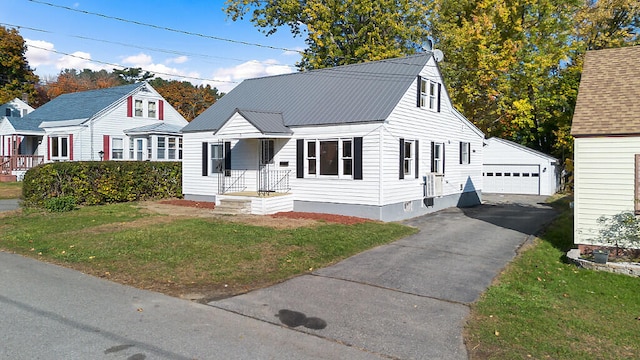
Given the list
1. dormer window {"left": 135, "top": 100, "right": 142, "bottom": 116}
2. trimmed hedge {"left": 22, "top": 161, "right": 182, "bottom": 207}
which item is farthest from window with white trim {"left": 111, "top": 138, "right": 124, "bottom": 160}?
trimmed hedge {"left": 22, "top": 161, "right": 182, "bottom": 207}

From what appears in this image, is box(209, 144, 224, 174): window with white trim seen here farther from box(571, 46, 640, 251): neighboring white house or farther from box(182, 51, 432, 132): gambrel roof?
box(571, 46, 640, 251): neighboring white house

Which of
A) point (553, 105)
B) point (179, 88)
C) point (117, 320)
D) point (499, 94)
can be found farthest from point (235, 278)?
point (179, 88)

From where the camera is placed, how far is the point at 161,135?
29.3 meters

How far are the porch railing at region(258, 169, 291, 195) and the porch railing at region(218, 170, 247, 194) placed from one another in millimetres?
931

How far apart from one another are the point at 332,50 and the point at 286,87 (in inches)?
432

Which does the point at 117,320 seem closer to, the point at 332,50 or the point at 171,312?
the point at 171,312

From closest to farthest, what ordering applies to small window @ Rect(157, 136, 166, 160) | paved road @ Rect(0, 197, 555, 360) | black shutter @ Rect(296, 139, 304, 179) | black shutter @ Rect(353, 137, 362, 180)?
paved road @ Rect(0, 197, 555, 360), black shutter @ Rect(353, 137, 362, 180), black shutter @ Rect(296, 139, 304, 179), small window @ Rect(157, 136, 166, 160)

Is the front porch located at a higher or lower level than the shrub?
higher

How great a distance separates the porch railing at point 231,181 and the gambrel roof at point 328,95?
2.01 meters

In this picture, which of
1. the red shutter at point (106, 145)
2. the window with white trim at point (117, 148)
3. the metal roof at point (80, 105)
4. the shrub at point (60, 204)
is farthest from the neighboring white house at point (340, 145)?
the metal roof at point (80, 105)

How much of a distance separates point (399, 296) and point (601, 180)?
655 cm

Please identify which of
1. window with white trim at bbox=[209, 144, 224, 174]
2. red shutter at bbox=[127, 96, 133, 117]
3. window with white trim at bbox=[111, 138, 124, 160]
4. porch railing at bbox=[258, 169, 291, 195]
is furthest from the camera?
red shutter at bbox=[127, 96, 133, 117]

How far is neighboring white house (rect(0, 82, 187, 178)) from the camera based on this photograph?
28.8 meters

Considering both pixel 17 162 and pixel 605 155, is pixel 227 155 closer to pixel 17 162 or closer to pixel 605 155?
pixel 605 155
